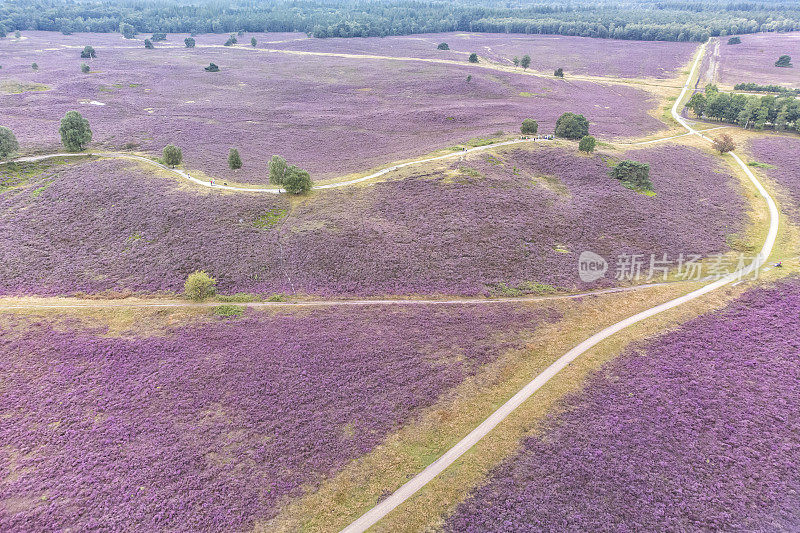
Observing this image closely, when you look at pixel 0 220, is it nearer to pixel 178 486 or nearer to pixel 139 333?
pixel 139 333

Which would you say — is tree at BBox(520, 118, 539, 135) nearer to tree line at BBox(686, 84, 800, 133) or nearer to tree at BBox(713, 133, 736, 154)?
tree at BBox(713, 133, 736, 154)

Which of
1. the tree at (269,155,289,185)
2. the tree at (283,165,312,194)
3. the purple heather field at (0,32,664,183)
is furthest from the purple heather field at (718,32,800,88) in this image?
the tree at (269,155,289,185)

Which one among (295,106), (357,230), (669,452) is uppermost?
(295,106)

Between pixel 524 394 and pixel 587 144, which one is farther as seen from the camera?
pixel 587 144

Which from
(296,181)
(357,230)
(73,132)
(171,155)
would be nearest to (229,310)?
(357,230)

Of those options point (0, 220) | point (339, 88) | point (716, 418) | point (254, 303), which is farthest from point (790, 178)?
point (0, 220)

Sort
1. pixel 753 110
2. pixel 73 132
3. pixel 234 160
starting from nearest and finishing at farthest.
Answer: pixel 234 160, pixel 73 132, pixel 753 110

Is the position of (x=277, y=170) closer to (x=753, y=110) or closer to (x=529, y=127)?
(x=529, y=127)
